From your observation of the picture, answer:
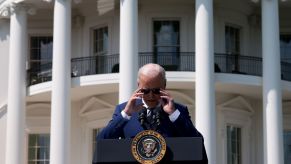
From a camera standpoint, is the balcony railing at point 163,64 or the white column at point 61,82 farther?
the balcony railing at point 163,64

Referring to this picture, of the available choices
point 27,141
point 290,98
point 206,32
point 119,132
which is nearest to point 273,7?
→ point 206,32

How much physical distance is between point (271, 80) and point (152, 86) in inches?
775

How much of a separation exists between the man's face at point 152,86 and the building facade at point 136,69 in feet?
59.1

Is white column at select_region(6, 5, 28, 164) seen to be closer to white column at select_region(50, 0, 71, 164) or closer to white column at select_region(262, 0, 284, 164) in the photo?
white column at select_region(50, 0, 71, 164)

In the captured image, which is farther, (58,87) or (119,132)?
(58,87)

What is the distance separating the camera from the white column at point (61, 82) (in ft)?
74.8

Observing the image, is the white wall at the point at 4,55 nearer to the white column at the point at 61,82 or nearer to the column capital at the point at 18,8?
the column capital at the point at 18,8

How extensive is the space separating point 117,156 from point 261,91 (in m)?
21.4

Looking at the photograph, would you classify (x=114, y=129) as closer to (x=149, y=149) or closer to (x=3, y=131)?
(x=149, y=149)

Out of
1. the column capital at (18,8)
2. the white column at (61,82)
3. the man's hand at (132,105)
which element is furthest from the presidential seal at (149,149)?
the column capital at (18,8)

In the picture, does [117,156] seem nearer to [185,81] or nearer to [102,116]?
[185,81]

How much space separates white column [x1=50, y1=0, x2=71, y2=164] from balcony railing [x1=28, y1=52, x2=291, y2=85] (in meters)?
1.57

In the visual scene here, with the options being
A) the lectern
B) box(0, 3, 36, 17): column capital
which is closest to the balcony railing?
box(0, 3, 36, 17): column capital

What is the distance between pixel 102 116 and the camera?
2559 centimetres
